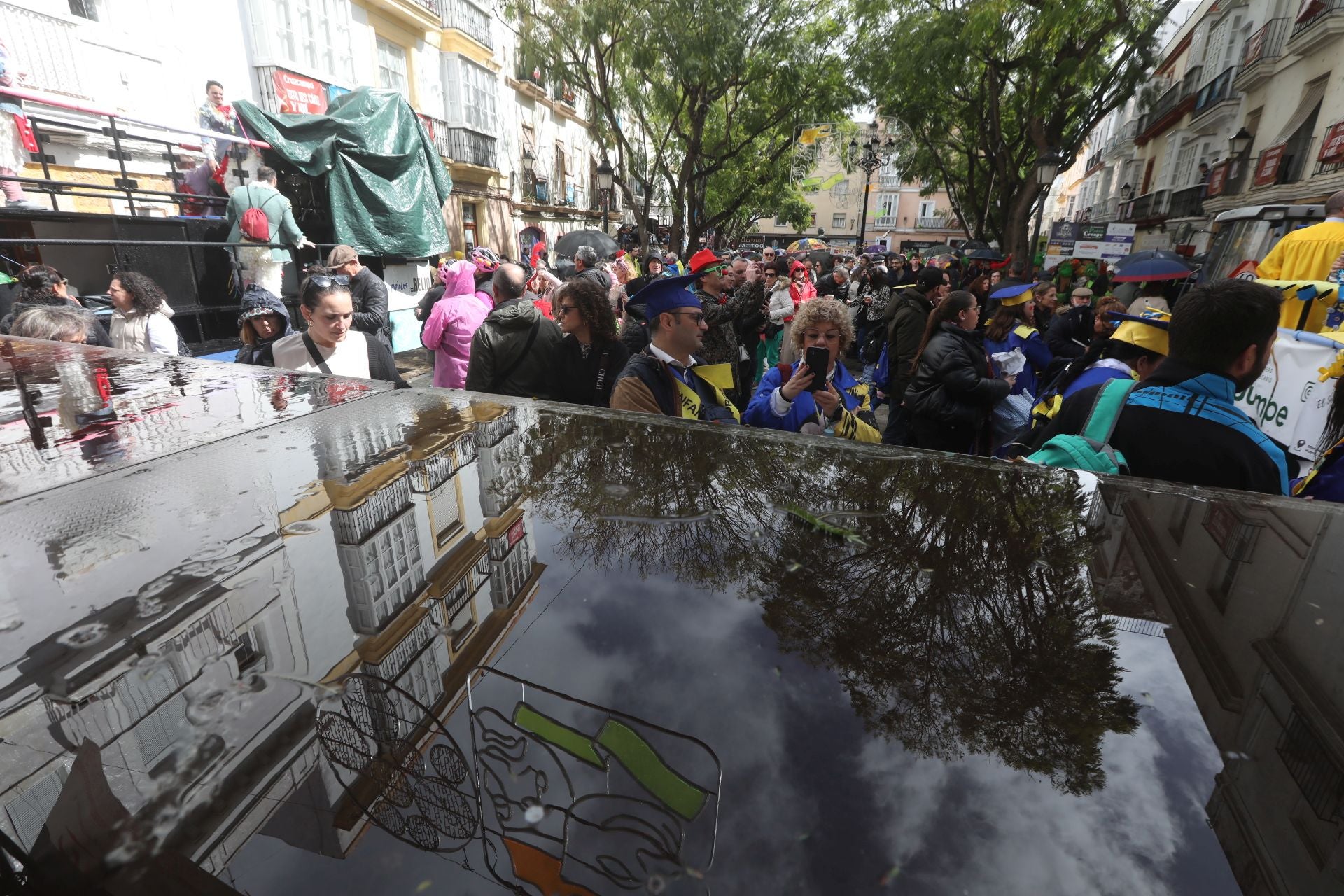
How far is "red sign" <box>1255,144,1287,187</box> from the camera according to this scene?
16.4 meters

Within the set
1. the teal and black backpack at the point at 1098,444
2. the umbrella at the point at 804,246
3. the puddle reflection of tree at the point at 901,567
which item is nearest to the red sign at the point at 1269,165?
the umbrella at the point at 804,246

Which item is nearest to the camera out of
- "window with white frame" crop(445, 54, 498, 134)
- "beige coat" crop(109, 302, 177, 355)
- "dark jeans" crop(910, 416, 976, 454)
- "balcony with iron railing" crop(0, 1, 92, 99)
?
"dark jeans" crop(910, 416, 976, 454)

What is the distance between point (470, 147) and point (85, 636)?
71.8ft

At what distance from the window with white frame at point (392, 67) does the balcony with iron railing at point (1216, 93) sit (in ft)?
81.1

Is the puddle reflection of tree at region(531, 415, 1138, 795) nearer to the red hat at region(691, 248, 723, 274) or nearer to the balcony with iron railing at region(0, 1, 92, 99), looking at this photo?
the red hat at region(691, 248, 723, 274)

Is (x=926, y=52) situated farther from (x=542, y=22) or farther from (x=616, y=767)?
(x=616, y=767)

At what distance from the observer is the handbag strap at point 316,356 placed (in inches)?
134

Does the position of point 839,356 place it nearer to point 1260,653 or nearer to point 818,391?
point 818,391

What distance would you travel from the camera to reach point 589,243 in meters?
13.2

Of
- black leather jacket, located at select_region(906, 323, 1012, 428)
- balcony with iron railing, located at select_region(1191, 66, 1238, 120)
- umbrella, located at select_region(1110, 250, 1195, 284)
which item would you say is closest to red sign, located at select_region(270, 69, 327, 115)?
black leather jacket, located at select_region(906, 323, 1012, 428)

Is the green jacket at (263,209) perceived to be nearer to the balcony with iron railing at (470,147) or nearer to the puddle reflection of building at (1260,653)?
the puddle reflection of building at (1260,653)

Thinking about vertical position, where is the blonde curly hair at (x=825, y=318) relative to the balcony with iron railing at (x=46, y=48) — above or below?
below

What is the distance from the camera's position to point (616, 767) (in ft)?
2.19

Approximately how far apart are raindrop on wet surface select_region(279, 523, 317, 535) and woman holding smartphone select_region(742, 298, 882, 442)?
1.84 m
